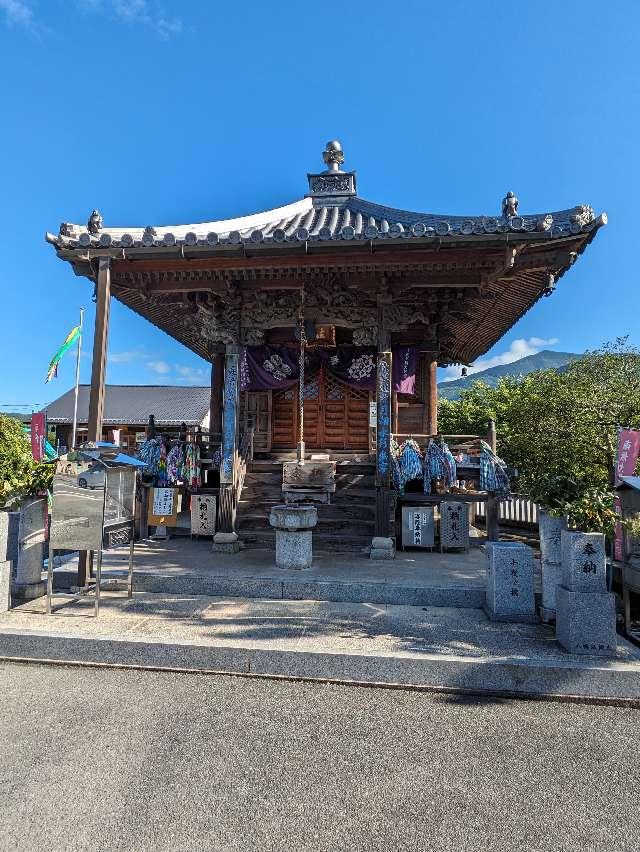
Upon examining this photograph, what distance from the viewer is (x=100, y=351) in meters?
7.61

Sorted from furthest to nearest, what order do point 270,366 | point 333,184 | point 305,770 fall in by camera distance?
point 333,184 < point 270,366 < point 305,770

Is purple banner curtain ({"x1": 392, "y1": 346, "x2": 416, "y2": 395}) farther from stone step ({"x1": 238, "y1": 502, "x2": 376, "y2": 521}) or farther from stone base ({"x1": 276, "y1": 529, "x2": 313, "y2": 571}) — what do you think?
stone base ({"x1": 276, "y1": 529, "x2": 313, "y2": 571})

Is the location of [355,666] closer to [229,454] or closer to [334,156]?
[229,454]

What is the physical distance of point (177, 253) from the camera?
316 inches

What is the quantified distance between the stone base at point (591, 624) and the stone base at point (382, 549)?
382cm

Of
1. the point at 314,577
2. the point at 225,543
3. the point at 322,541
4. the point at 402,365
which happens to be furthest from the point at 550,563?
the point at 402,365

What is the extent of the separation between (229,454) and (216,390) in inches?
143

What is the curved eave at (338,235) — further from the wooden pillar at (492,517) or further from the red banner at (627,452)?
the wooden pillar at (492,517)

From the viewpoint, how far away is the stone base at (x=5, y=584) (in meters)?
5.82

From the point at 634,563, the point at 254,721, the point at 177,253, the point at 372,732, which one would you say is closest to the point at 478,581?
the point at 634,563

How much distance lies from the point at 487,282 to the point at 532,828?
7.76 m

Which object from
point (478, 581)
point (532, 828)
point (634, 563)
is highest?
point (634, 563)

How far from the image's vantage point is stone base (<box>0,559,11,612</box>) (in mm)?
5816

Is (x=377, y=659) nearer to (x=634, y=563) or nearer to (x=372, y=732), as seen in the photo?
(x=372, y=732)
